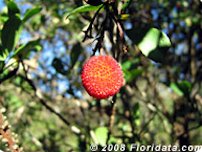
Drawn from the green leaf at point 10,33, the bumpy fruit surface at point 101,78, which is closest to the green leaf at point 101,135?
the green leaf at point 10,33

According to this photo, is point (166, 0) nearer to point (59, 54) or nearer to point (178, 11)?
point (178, 11)

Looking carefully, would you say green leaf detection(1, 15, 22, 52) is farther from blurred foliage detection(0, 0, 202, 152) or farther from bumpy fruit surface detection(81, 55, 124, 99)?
bumpy fruit surface detection(81, 55, 124, 99)

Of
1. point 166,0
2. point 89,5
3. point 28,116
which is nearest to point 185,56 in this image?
point 166,0

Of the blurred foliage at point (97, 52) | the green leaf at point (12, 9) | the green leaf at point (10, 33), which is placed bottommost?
the blurred foliage at point (97, 52)

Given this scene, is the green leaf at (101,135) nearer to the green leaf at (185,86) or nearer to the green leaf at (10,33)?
the green leaf at (185,86)

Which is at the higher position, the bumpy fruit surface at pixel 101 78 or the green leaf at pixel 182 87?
the bumpy fruit surface at pixel 101 78

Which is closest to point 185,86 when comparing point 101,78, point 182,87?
point 182,87
